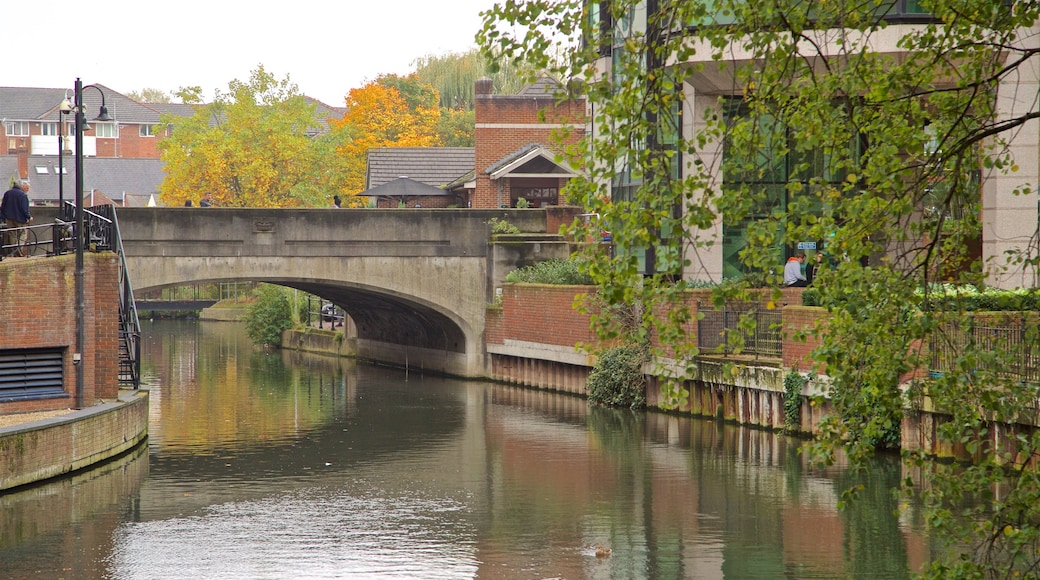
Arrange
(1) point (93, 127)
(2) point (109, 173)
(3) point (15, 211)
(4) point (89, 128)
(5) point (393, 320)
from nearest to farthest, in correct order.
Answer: (3) point (15, 211)
(5) point (393, 320)
(2) point (109, 173)
(4) point (89, 128)
(1) point (93, 127)

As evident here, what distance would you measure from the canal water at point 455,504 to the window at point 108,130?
302 feet

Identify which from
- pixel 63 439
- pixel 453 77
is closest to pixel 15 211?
pixel 63 439

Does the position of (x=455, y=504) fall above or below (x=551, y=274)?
below

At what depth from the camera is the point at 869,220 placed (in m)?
8.01

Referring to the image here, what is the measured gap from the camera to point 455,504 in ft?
59.6

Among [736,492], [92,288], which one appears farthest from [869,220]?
[92,288]

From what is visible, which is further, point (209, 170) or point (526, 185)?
point (209, 170)

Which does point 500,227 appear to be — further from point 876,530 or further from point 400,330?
point 876,530

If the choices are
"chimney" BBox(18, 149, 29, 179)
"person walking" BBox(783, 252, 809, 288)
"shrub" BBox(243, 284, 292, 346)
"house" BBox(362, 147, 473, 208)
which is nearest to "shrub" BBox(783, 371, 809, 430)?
"person walking" BBox(783, 252, 809, 288)

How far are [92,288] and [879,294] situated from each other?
52.4ft

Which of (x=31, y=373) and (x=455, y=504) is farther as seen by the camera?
(x=31, y=373)

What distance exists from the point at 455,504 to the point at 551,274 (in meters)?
15.9

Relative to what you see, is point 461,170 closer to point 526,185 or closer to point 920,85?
point 526,185

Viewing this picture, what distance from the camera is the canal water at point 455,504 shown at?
14.3m
